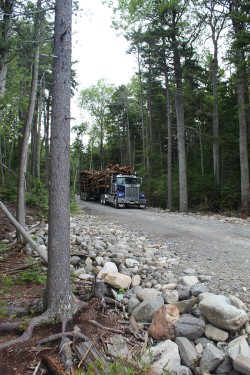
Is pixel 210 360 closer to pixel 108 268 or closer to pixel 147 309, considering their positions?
pixel 147 309

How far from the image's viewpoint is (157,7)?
1823 cm

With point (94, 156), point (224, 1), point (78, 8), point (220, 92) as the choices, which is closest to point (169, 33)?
point (224, 1)

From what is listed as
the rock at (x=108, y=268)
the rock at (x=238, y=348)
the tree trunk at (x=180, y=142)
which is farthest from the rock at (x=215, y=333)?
the tree trunk at (x=180, y=142)

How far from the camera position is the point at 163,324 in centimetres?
429

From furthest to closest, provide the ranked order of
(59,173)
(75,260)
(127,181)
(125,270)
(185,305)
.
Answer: (127,181) < (75,260) < (125,270) < (185,305) < (59,173)

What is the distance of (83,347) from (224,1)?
62.4 feet

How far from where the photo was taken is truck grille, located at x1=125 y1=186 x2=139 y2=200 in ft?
69.2

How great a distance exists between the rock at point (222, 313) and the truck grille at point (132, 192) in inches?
655

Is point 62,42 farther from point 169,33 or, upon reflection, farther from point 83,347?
point 169,33

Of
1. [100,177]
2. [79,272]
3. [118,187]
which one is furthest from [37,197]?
[100,177]

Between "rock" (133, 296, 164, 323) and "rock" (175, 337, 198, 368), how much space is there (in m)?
0.61

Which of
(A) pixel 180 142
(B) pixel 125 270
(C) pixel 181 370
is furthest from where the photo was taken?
(A) pixel 180 142

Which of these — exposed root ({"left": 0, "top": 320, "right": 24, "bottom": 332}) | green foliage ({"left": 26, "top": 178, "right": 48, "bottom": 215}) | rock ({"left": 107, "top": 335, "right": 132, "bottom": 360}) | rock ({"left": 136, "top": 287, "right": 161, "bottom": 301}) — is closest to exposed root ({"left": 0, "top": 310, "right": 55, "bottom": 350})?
exposed root ({"left": 0, "top": 320, "right": 24, "bottom": 332})

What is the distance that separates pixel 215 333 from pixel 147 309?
99 cm
